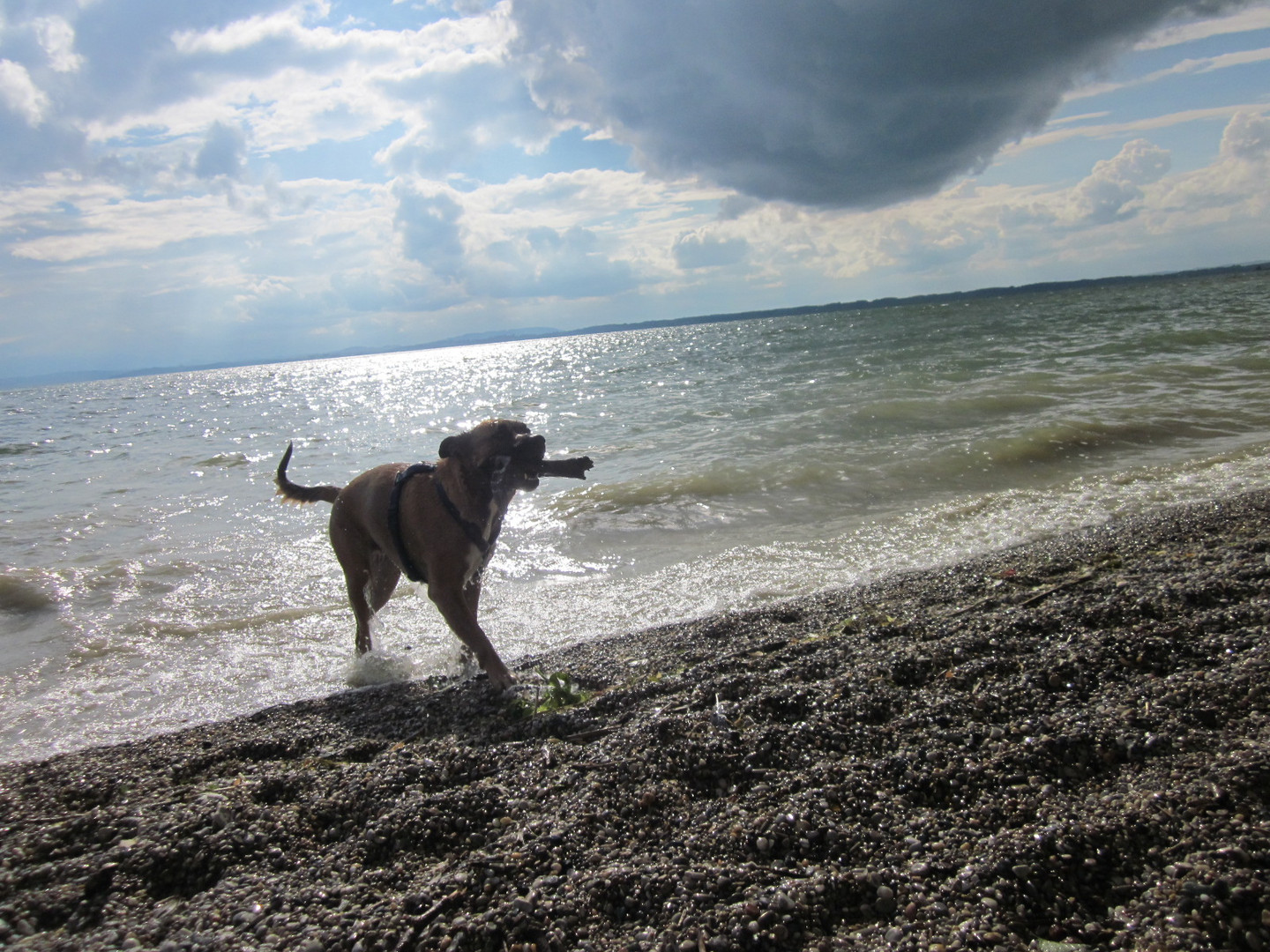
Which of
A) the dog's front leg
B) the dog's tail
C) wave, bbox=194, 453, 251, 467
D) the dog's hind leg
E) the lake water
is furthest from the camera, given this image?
wave, bbox=194, 453, 251, 467

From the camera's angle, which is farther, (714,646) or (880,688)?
(714,646)

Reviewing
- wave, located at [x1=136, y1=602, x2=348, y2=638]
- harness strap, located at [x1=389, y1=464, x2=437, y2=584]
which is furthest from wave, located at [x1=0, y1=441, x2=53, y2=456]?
harness strap, located at [x1=389, y1=464, x2=437, y2=584]

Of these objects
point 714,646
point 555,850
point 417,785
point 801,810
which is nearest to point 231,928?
point 417,785

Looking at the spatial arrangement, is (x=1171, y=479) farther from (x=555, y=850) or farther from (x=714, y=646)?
(x=555, y=850)

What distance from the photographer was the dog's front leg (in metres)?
4.23

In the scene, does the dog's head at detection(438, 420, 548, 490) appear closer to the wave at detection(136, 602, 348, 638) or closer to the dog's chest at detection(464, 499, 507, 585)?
the dog's chest at detection(464, 499, 507, 585)

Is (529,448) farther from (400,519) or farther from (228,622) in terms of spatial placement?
(228,622)

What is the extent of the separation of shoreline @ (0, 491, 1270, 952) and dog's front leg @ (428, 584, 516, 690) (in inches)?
8.6

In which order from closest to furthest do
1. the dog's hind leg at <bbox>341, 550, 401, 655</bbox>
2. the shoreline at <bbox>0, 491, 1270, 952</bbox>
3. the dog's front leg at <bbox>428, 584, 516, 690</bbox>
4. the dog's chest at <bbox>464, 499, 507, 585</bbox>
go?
the shoreline at <bbox>0, 491, 1270, 952</bbox> → the dog's front leg at <bbox>428, 584, 516, 690</bbox> → the dog's chest at <bbox>464, 499, 507, 585</bbox> → the dog's hind leg at <bbox>341, 550, 401, 655</bbox>

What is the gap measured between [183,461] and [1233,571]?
61.1ft

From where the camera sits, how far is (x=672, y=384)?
2622 centimetres

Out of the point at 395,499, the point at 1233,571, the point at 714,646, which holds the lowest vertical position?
the point at 714,646

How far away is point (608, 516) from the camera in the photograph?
914 centimetres

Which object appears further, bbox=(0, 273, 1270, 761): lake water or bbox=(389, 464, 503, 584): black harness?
bbox=(0, 273, 1270, 761): lake water
